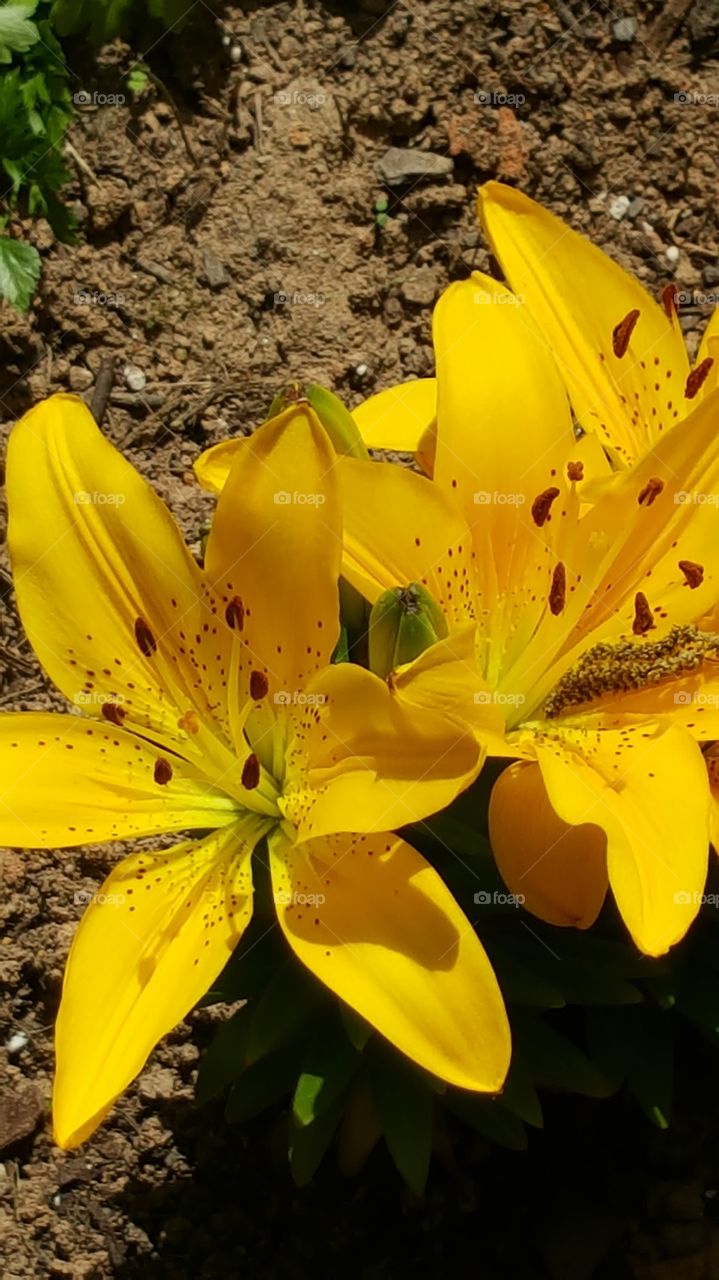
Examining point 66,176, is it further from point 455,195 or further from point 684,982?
point 684,982

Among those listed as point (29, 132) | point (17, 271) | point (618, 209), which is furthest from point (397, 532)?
point (618, 209)

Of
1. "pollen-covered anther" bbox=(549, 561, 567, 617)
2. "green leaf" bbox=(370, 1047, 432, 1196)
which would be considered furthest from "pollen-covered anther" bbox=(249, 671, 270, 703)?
"green leaf" bbox=(370, 1047, 432, 1196)

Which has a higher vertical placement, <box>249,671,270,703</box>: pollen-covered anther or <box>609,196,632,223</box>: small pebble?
<box>249,671,270,703</box>: pollen-covered anther

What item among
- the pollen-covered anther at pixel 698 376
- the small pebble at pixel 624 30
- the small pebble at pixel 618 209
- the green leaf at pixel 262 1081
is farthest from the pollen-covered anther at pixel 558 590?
the small pebble at pixel 624 30

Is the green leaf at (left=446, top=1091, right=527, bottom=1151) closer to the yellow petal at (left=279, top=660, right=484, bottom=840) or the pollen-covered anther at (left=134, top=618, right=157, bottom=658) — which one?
the yellow petal at (left=279, top=660, right=484, bottom=840)

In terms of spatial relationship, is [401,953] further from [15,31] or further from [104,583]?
[15,31]

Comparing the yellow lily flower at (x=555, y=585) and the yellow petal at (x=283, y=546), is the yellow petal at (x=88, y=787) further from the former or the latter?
the yellow lily flower at (x=555, y=585)
